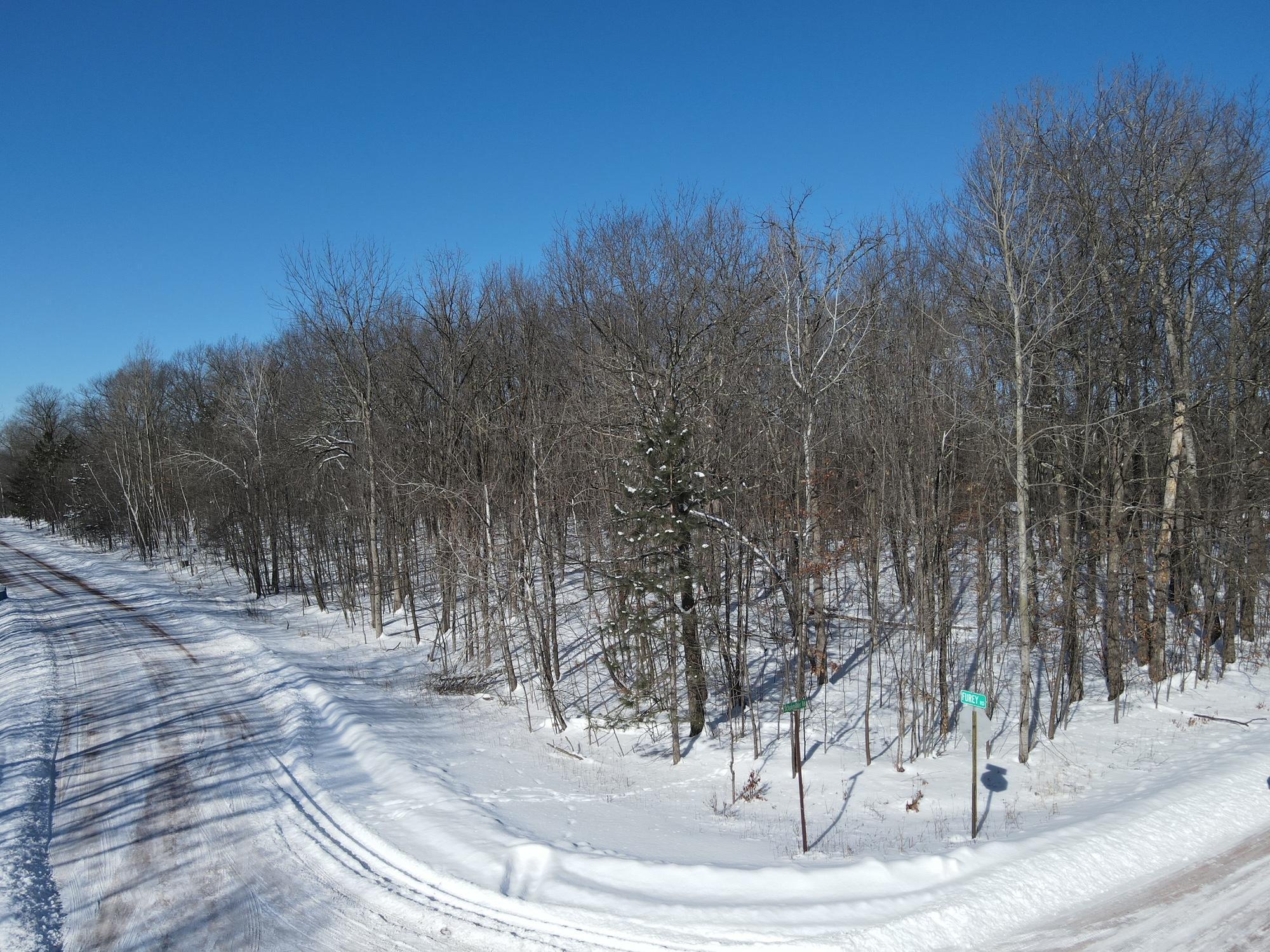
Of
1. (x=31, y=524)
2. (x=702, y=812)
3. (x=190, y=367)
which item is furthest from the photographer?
(x=31, y=524)

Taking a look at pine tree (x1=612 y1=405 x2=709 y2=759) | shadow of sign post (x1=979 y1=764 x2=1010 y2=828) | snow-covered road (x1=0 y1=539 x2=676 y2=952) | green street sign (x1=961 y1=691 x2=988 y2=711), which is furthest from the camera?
pine tree (x1=612 y1=405 x2=709 y2=759)

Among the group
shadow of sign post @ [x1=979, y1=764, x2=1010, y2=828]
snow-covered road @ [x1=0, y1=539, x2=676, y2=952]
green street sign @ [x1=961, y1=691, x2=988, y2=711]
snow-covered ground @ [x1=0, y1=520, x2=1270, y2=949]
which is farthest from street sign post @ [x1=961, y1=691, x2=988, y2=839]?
snow-covered road @ [x1=0, y1=539, x2=676, y2=952]

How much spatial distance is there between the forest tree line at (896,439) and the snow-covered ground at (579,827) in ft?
5.01

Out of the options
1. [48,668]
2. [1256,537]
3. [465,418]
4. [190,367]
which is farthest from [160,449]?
[1256,537]

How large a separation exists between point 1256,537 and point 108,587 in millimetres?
43678

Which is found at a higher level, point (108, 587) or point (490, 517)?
point (490, 517)

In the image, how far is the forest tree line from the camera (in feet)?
49.9

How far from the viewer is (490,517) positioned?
20.4m

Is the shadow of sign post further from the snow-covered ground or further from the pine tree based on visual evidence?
the pine tree

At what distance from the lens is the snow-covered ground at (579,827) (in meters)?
8.10

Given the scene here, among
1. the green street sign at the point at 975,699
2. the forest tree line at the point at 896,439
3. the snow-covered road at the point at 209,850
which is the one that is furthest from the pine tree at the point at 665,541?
the snow-covered road at the point at 209,850

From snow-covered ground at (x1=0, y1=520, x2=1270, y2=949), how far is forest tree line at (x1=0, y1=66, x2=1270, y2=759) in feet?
5.01

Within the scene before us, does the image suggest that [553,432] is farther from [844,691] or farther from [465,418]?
[844,691]

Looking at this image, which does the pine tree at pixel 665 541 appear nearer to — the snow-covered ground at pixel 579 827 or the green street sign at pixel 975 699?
the snow-covered ground at pixel 579 827
